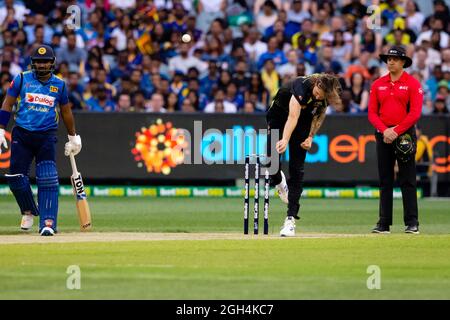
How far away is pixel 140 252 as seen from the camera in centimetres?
1303

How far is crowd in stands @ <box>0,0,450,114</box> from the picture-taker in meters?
25.7

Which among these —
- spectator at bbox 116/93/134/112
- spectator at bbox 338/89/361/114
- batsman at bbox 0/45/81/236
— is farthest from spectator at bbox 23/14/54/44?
batsman at bbox 0/45/81/236

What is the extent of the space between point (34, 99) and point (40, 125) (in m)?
0.33

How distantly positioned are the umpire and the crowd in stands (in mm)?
9557

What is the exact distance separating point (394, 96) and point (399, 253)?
10.3 ft

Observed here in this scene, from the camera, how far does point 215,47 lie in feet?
88.4

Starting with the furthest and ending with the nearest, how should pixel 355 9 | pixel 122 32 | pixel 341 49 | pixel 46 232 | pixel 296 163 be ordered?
pixel 355 9, pixel 341 49, pixel 122 32, pixel 296 163, pixel 46 232

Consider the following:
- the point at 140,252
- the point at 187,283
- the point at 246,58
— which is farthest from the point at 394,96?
the point at 246,58

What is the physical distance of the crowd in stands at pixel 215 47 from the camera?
2567 centimetres

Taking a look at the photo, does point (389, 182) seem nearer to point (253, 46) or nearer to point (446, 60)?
point (253, 46)

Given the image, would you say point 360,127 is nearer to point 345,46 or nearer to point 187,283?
point 345,46

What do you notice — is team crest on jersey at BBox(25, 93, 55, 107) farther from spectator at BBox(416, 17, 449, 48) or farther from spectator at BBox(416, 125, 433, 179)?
spectator at BBox(416, 17, 449, 48)

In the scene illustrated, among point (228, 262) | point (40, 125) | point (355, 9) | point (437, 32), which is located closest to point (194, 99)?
point (355, 9)

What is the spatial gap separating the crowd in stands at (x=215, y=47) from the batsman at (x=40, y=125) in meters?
9.70
